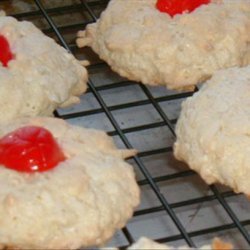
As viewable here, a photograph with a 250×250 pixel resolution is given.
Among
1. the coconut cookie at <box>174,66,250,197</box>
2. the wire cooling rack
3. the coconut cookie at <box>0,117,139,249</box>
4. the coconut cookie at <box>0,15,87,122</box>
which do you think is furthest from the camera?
the wire cooling rack

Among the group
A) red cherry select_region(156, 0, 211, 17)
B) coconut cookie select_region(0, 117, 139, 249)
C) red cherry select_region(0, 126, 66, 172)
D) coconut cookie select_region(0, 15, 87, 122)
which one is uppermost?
red cherry select_region(156, 0, 211, 17)

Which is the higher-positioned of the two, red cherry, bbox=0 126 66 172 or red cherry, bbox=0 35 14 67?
red cherry, bbox=0 35 14 67

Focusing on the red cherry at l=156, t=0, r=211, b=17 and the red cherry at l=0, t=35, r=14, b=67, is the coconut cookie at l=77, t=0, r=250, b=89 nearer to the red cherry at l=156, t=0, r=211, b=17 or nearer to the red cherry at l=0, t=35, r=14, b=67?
the red cherry at l=156, t=0, r=211, b=17

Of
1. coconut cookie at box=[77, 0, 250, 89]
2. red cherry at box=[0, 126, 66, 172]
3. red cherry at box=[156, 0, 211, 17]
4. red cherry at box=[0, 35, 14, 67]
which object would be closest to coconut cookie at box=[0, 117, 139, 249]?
red cherry at box=[0, 126, 66, 172]

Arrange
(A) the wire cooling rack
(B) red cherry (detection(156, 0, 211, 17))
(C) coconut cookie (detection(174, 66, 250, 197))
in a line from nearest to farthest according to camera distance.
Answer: (C) coconut cookie (detection(174, 66, 250, 197)) < (A) the wire cooling rack < (B) red cherry (detection(156, 0, 211, 17))

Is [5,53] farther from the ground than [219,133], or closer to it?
farther from the ground

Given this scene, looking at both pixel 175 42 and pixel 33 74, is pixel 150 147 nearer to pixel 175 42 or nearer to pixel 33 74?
pixel 175 42

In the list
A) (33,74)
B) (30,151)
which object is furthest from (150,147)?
(30,151)

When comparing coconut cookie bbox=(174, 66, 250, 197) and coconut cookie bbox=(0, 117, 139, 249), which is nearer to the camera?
coconut cookie bbox=(0, 117, 139, 249)

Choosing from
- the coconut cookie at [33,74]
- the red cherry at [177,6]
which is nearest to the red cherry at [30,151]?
the coconut cookie at [33,74]

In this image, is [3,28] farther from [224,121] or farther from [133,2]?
[224,121]
